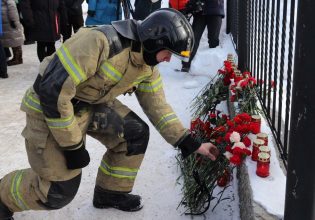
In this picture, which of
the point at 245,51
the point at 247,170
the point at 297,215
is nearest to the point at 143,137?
the point at 247,170

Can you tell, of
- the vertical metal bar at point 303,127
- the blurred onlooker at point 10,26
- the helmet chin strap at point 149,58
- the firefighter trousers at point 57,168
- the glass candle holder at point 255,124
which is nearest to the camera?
the vertical metal bar at point 303,127

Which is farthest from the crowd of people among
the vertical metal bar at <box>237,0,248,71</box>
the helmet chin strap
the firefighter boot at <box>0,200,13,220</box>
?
the helmet chin strap

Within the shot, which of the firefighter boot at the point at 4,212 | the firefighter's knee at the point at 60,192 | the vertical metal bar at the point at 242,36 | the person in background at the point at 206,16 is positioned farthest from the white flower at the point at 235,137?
the person in background at the point at 206,16

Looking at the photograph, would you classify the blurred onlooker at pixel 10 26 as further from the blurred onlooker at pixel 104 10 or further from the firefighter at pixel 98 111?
the firefighter at pixel 98 111

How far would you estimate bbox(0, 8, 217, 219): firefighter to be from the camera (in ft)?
7.80

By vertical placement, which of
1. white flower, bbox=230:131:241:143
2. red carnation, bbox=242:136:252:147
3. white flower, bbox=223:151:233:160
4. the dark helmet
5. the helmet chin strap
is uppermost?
the dark helmet

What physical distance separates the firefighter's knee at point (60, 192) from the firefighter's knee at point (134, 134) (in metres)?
0.39

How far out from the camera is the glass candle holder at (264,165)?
2.49 m

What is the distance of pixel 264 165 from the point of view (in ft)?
8.20

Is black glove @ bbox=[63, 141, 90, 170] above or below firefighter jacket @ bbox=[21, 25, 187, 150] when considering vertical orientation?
below

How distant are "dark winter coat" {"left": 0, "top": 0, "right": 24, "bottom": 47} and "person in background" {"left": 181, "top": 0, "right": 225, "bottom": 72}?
2.48 m

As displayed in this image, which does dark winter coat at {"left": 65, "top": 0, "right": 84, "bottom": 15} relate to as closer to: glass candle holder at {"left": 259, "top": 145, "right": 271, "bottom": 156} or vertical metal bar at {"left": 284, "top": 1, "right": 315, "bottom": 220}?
glass candle holder at {"left": 259, "top": 145, "right": 271, "bottom": 156}

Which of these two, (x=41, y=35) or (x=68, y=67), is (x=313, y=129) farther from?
(x=41, y=35)

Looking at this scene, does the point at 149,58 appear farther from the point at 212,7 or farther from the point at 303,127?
the point at 212,7
